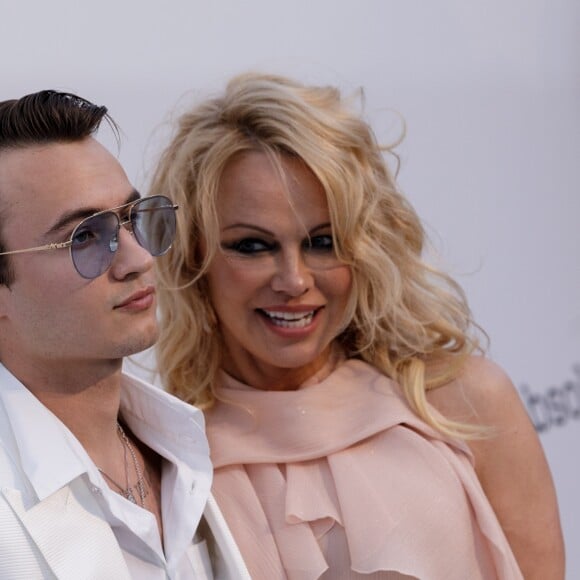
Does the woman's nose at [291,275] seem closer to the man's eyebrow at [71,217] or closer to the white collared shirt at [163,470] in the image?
the white collared shirt at [163,470]

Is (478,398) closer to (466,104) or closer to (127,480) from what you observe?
(127,480)

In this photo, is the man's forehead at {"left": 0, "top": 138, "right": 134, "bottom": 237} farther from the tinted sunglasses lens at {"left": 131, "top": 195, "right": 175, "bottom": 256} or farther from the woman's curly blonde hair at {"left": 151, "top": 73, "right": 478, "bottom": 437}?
the woman's curly blonde hair at {"left": 151, "top": 73, "right": 478, "bottom": 437}

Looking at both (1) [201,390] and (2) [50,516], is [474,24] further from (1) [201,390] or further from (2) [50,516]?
(2) [50,516]

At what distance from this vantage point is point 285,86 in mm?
2924

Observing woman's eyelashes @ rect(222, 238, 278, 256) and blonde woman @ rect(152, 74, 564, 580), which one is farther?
woman's eyelashes @ rect(222, 238, 278, 256)

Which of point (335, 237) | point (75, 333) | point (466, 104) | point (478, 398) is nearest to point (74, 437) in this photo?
point (75, 333)

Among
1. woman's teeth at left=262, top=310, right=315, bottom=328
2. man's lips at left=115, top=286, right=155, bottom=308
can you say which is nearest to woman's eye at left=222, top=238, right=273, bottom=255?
woman's teeth at left=262, top=310, right=315, bottom=328

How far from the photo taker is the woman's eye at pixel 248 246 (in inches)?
112

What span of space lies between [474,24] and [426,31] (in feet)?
0.65

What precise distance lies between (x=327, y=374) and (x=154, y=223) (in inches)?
33.0

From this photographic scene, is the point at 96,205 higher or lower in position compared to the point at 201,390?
higher

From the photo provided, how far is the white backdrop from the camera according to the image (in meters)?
3.64

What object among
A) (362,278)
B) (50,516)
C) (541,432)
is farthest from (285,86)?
(541,432)

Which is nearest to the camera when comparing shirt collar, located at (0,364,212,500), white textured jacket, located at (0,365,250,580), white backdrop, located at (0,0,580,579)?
white textured jacket, located at (0,365,250,580)
